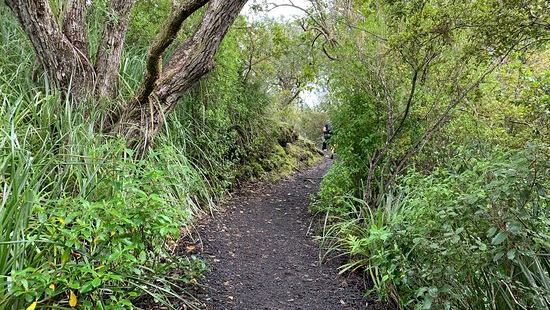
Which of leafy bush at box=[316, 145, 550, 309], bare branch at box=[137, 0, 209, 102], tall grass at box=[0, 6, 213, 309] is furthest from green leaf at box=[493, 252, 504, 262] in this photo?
bare branch at box=[137, 0, 209, 102]

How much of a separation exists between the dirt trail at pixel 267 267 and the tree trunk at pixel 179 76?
1232mm

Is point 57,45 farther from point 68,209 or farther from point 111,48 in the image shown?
point 68,209

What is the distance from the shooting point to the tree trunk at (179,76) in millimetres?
3500

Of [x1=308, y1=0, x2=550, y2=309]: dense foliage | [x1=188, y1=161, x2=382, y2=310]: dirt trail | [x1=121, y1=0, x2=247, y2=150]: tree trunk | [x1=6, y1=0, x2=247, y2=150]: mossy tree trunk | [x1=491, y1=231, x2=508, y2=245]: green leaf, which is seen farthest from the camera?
[x1=121, y1=0, x2=247, y2=150]: tree trunk

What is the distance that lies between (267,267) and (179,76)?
191cm

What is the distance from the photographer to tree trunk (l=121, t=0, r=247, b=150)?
11.5 ft

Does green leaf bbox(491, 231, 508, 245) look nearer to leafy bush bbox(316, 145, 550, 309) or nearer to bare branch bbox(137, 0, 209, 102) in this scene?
leafy bush bbox(316, 145, 550, 309)

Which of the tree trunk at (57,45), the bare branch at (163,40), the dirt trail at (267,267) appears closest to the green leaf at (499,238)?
the dirt trail at (267,267)

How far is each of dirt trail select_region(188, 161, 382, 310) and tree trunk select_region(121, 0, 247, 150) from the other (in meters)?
1.23

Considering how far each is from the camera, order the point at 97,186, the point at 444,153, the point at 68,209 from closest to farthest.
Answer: the point at 68,209, the point at 97,186, the point at 444,153

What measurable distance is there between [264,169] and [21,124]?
17.2ft

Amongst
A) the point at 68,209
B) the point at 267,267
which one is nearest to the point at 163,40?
the point at 68,209

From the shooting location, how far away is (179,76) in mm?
3613

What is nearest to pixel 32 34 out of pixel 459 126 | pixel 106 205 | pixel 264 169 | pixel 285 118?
pixel 106 205
